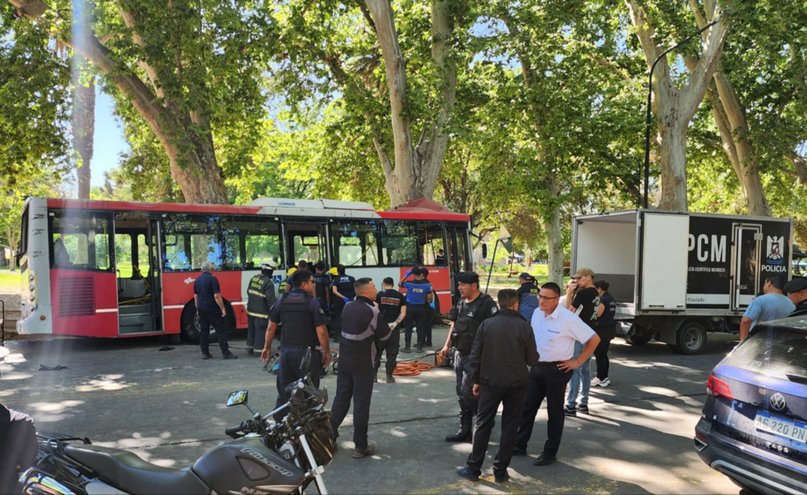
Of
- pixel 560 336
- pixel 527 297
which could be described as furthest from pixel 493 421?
pixel 527 297

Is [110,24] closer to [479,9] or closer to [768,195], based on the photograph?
[479,9]

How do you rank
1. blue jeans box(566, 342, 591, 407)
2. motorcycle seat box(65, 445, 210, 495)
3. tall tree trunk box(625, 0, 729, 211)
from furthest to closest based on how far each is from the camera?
tall tree trunk box(625, 0, 729, 211), blue jeans box(566, 342, 591, 407), motorcycle seat box(65, 445, 210, 495)

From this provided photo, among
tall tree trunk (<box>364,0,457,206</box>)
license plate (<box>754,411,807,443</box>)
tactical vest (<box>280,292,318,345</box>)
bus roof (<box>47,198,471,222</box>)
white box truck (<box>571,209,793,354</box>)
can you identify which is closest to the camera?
license plate (<box>754,411,807,443</box>)

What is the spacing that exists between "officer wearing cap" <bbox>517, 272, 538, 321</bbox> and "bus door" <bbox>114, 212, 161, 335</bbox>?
7283 millimetres

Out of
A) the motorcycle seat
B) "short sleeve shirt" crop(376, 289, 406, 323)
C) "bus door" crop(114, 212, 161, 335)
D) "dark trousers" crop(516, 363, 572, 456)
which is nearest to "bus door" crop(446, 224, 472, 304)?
"short sleeve shirt" crop(376, 289, 406, 323)

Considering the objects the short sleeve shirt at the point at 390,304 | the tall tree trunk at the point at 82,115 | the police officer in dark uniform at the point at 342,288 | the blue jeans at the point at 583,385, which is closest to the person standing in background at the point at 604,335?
the blue jeans at the point at 583,385

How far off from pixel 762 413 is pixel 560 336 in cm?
168

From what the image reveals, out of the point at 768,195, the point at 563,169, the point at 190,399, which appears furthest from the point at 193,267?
the point at 768,195

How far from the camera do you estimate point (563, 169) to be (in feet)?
64.2

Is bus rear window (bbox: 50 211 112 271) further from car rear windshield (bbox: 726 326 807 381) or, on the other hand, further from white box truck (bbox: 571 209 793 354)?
car rear windshield (bbox: 726 326 807 381)

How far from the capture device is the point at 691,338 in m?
11.6

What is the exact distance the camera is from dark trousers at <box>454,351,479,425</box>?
18.1 feet

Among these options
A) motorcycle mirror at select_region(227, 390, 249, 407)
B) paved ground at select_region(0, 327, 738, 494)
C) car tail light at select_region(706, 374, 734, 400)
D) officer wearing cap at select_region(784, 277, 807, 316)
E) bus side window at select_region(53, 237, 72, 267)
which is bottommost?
paved ground at select_region(0, 327, 738, 494)

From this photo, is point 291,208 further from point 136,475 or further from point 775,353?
point 775,353
